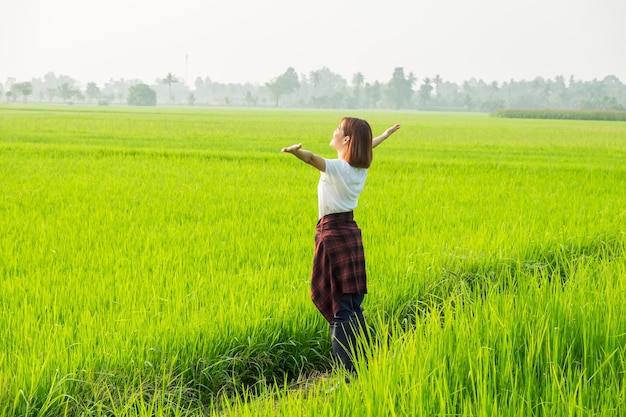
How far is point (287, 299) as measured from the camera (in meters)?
3.99

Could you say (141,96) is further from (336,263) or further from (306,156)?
(306,156)

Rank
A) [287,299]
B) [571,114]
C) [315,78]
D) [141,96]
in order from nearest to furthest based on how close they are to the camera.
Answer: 1. [287,299]
2. [571,114]
3. [141,96]
4. [315,78]

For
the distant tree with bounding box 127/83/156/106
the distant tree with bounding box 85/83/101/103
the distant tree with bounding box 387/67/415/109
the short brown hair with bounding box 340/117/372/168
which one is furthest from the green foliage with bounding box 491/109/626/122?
the distant tree with bounding box 85/83/101/103

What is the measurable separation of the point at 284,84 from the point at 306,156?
138 metres

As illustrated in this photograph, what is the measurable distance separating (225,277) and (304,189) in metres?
4.76

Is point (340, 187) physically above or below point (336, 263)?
above

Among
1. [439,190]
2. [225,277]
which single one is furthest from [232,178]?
[225,277]

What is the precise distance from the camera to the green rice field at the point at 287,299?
8.18ft

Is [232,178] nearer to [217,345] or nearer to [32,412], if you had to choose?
[217,345]

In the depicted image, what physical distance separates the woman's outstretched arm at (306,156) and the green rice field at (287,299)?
781 millimetres

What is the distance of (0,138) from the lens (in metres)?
17.4

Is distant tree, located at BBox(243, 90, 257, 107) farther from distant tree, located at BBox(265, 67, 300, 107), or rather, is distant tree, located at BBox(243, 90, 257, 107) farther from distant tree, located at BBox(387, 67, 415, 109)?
distant tree, located at BBox(387, 67, 415, 109)

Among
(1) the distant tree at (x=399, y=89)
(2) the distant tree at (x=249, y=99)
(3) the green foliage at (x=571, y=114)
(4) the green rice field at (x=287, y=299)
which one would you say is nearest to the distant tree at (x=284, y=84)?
(2) the distant tree at (x=249, y=99)

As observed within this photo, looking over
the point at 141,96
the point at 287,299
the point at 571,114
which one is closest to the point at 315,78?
the point at 141,96
